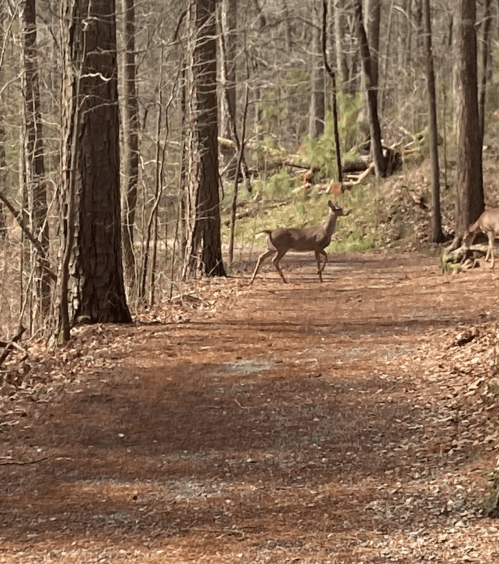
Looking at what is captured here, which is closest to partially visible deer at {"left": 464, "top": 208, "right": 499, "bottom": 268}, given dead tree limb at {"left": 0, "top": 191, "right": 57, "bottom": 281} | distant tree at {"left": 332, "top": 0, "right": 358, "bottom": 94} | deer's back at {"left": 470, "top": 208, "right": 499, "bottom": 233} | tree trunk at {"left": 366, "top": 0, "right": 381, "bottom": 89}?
deer's back at {"left": 470, "top": 208, "right": 499, "bottom": 233}

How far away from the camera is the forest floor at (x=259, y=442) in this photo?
477 centimetres

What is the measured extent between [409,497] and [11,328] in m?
11.9

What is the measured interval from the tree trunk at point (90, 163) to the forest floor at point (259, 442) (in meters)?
0.59

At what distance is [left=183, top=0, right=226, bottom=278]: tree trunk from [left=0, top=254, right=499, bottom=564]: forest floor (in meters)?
4.35

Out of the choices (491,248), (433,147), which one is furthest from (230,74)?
(491,248)

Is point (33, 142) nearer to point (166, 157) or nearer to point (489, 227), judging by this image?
point (166, 157)

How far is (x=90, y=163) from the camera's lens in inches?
411

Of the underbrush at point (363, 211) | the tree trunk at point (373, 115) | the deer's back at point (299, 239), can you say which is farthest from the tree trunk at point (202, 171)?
the tree trunk at point (373, 115)

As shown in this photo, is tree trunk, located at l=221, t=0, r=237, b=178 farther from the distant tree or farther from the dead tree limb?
the dead tree limb

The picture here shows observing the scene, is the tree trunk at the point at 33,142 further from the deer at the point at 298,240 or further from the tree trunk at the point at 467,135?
the tree trunk at the point at 467,135

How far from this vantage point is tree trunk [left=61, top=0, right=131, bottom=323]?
10359 mm

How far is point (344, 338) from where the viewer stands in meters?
10.2

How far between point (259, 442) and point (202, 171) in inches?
391

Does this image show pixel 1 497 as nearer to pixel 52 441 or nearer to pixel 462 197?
pixel 52 441
